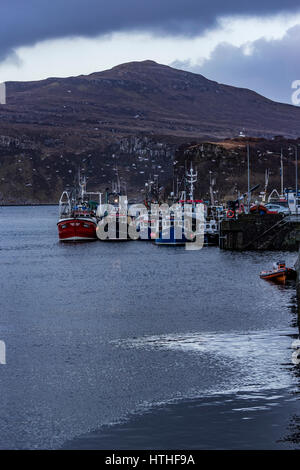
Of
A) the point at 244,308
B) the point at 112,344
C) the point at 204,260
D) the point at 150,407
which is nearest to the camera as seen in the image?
the point at 150,407

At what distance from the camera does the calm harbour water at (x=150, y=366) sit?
64.2 feet

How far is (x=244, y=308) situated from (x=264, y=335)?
8.12m

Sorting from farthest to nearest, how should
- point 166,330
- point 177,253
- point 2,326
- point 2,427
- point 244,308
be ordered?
point 177,253 → point 244,308 → point 2,326 → point 166,330 → point 2,427

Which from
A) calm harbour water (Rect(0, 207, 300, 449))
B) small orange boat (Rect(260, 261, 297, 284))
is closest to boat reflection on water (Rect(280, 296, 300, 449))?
calm harbour water (Rect(0, 207, 300, 449))

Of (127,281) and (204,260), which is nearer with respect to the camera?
(127,281)

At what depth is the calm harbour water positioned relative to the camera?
19562mm

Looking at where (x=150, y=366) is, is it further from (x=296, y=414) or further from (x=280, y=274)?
(x=280, y=274)

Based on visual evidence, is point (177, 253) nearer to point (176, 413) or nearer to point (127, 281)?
point (127, 281)

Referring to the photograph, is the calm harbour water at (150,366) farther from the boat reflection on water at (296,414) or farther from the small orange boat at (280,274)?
the small orange boat at (280,274)

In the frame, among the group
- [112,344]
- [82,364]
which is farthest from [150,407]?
[112,344]

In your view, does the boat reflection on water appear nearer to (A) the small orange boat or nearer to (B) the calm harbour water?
(B) the calm harbour water

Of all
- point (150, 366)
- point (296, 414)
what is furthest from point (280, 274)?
point (296, 414)

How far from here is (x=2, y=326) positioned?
3478 cm

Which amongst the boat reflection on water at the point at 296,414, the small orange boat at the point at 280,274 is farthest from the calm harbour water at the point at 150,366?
the small orange boat at the point at 280,274
